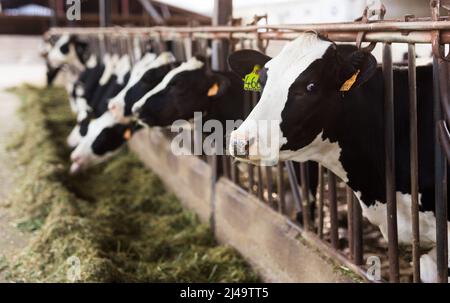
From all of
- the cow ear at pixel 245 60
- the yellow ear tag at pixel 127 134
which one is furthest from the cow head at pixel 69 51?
the cow ear at pixel 245 60

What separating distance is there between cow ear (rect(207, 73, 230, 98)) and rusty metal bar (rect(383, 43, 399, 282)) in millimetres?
1450

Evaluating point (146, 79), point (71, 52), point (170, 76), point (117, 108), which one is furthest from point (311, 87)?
point (71, 52)

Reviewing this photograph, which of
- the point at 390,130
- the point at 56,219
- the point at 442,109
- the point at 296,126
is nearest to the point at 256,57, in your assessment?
the point at 296,126

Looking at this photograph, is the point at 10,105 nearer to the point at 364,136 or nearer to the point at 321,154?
the point at 321,154

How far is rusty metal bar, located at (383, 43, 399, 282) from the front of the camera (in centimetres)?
247

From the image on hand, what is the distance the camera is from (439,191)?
2.30m

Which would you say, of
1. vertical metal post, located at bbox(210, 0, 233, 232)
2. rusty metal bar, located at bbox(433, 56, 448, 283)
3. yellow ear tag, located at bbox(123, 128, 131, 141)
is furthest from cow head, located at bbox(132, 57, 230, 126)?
rusty metal bar, located at bbox(433, 56, 448, 283)

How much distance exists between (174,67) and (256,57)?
1.43 meters

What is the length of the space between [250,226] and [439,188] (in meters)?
2.08

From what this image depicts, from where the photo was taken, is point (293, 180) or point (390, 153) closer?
point (390, 153)

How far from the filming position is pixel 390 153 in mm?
2520

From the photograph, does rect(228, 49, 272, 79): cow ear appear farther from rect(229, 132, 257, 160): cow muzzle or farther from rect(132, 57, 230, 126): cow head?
rect(132, 57, 230, 126): cow head

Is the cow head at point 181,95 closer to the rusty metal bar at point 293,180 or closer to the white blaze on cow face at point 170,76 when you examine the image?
the white blaze on cow face at point 170,76

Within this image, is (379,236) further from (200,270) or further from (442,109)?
(442,109)
